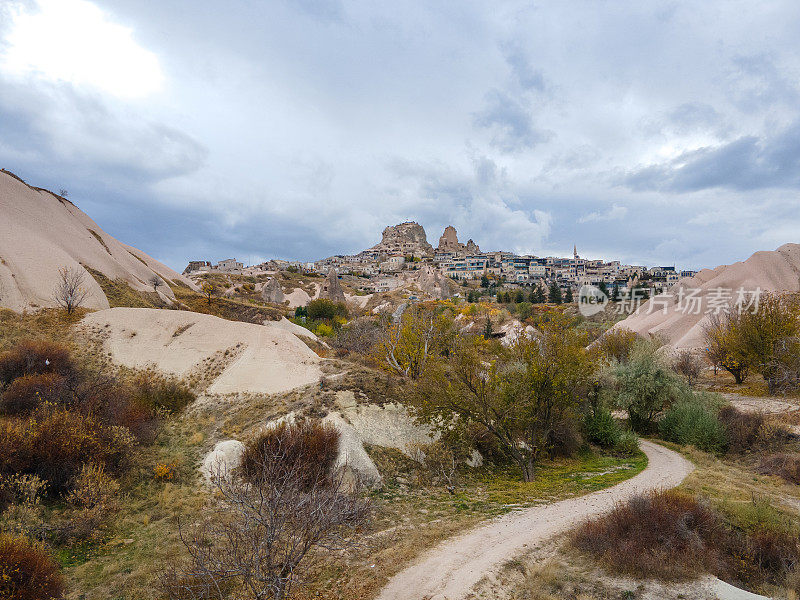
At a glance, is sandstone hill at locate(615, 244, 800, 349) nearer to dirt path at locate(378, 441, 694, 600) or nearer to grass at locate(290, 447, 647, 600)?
grass at locate(290, 447, 647, 600)

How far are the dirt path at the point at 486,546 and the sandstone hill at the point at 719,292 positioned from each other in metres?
36.9

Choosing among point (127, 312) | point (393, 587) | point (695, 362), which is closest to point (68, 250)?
point (127, 312)

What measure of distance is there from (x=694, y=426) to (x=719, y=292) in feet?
114

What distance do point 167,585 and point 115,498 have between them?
18.0ft

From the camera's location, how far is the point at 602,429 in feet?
69.8

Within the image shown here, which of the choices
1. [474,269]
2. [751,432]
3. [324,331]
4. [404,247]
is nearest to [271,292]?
[324,331]

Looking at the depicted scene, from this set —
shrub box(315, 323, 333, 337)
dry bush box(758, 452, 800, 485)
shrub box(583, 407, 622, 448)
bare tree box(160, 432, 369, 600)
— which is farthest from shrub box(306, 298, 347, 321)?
bare tree box(160, 432, 369, 600)

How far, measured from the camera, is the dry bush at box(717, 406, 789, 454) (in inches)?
746

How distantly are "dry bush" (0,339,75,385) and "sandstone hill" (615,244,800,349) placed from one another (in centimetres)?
4982

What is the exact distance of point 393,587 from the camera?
752 centimetres

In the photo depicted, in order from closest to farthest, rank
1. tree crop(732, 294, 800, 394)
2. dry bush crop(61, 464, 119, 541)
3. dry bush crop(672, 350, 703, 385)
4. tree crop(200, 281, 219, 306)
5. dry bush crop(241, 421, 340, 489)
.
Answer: dry bush crop(61, 464, 119, 541) < dry bush crop(241, 421, 340, 489) < tree crop(732, 294, 800, 394) < dry bush crop(672, 350, 703, 385) < tree crop(200, 281, 219, 306)

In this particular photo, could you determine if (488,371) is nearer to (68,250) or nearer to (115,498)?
(115,498)

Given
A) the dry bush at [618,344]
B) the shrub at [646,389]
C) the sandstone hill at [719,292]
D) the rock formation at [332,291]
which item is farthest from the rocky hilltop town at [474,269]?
the shrub at [646,389]

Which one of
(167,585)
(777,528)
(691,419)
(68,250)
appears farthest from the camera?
(68,250)
